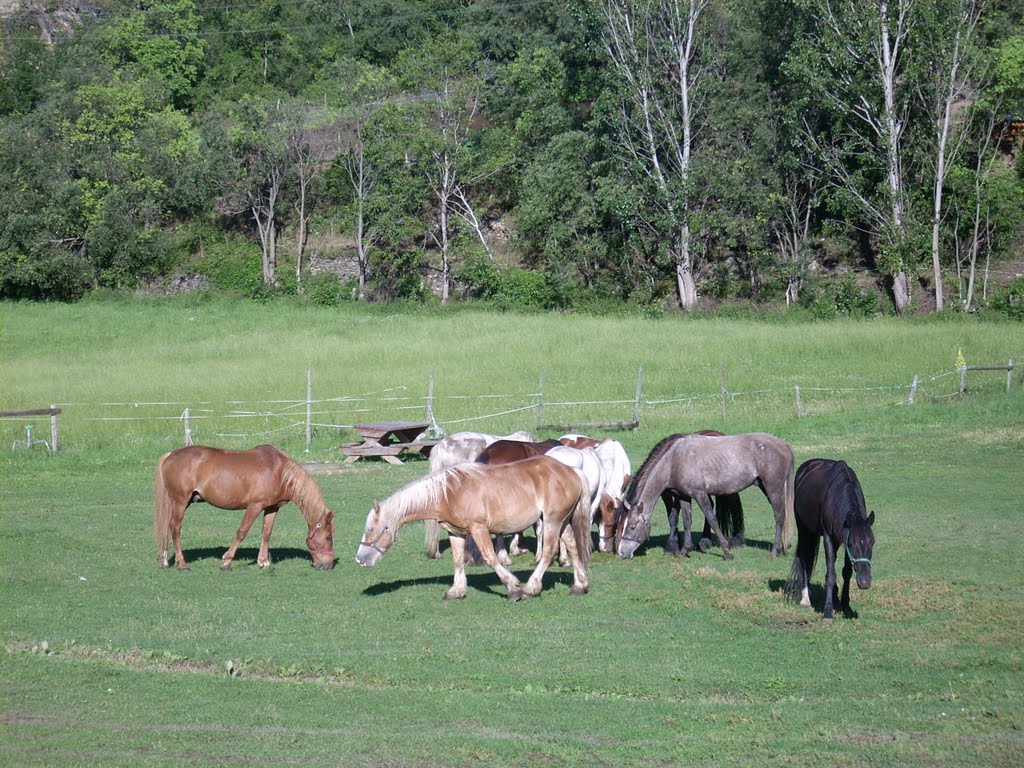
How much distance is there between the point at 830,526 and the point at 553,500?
2.96 meters

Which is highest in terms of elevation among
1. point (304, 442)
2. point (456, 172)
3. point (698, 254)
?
point (456, 172)

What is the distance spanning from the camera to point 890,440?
2644 cm

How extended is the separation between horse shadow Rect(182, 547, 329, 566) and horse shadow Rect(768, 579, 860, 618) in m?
5.61

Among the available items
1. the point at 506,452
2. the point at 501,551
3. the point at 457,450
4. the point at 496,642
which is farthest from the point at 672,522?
the point at 496,642

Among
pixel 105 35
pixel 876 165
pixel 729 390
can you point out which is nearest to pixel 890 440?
pixel 729 390

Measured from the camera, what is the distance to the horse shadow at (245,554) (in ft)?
48.1

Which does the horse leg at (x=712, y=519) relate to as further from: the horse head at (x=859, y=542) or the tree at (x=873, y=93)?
the tree at (x=873, y=93)

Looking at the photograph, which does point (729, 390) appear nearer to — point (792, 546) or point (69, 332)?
point (792, 546)

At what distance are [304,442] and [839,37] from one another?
32.0 m

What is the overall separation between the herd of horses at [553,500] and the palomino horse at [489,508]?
0.04 feet

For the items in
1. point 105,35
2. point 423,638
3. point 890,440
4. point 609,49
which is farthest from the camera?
point 105,35

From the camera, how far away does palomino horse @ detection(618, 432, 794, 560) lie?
1453 cm

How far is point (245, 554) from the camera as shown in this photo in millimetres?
15227

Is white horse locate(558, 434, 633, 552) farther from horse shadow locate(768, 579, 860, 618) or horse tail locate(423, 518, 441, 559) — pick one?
horse shadow locate(768, 579, 860, 618)
